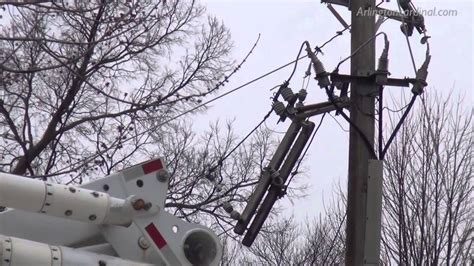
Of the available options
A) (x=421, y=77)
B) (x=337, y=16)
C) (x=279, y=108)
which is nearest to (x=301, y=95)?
(x=279, y=108)

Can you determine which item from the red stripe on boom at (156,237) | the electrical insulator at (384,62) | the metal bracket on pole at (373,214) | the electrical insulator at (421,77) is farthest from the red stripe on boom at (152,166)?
the electrical insulator at (421,77)

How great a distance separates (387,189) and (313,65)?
7.01m

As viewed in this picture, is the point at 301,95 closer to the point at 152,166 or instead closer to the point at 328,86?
the point at 328,86

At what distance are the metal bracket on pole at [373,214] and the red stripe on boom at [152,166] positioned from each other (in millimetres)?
2757

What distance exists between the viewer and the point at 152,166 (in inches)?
168

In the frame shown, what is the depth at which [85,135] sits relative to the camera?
14.8m

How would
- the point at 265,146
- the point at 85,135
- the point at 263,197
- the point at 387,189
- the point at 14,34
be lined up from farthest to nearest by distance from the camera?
the point at 265,146 → the point at 85,135 → the point at 387,189 → the point at 14,34 → the point at 263,197

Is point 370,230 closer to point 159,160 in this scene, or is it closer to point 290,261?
point 159,160

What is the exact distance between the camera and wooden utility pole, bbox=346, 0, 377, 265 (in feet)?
21.3

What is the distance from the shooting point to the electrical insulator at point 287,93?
21.9ft

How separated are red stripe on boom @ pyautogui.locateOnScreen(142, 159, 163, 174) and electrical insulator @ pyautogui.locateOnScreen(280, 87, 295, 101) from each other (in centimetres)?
261

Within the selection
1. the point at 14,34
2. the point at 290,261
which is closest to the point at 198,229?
the point at 14,34

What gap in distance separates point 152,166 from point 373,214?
2.81m

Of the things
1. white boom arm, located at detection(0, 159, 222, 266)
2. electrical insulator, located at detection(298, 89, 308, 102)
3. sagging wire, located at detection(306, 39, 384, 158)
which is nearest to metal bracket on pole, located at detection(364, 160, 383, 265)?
sagging wire, located at detection(306, 39, 384, 158)
